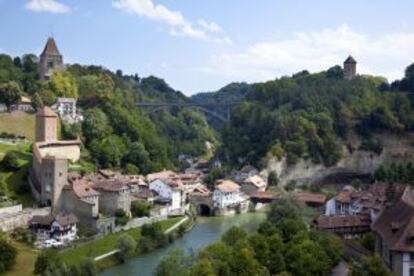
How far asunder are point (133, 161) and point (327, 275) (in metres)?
36.9

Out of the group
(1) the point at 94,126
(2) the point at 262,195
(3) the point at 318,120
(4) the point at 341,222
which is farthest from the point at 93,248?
(3) the point at 318,120

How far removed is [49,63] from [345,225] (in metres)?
43.8

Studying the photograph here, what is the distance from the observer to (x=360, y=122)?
83.1 m

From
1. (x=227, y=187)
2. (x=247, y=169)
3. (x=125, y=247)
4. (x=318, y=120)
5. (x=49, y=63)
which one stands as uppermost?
(x=49, y=63)

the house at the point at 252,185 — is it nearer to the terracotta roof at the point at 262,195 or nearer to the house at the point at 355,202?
the terracotta roof at the point at 262,195

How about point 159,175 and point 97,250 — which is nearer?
point 97,250

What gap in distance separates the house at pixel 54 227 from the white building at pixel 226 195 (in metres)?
21.0

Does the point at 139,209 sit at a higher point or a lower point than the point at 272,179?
lower

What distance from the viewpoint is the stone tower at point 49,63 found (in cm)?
7362

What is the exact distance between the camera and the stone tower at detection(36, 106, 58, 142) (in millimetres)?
56469

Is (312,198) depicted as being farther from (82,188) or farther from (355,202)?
(82,188)

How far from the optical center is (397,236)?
96.3 ft

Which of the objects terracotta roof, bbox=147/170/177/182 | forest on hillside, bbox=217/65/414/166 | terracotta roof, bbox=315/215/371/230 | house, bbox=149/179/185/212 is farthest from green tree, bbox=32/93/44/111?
terracotta roof, bbox=315/215/371/230

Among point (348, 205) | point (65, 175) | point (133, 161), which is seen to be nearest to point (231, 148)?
point (133, 161)
